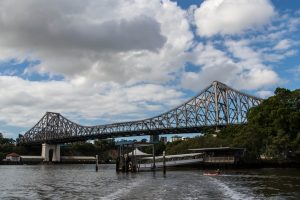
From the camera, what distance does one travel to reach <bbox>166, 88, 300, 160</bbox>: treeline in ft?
308

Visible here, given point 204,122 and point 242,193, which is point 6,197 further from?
point 204,122

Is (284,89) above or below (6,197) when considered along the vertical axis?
above

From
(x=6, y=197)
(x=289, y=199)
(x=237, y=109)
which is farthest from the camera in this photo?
(x=237, y=109)

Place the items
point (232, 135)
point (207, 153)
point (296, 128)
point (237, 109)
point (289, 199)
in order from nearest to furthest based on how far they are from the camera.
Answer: point (289, 199) → point (296, 128) → point (207, 153) → point (232, 135) → point (237, 109)

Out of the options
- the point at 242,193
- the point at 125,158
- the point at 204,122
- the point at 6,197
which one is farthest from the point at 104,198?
the point at 204,122

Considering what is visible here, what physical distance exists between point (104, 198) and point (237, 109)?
513ft

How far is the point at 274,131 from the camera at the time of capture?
100125 mm

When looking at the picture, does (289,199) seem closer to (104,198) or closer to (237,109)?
(104,198)

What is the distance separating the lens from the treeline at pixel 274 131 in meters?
93.8

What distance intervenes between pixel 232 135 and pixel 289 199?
3522 inches

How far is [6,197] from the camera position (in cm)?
3638

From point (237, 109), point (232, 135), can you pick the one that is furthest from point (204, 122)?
point (232, 135)

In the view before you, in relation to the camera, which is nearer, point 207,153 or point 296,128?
point 296,128

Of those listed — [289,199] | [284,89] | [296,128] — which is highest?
[284,89]
